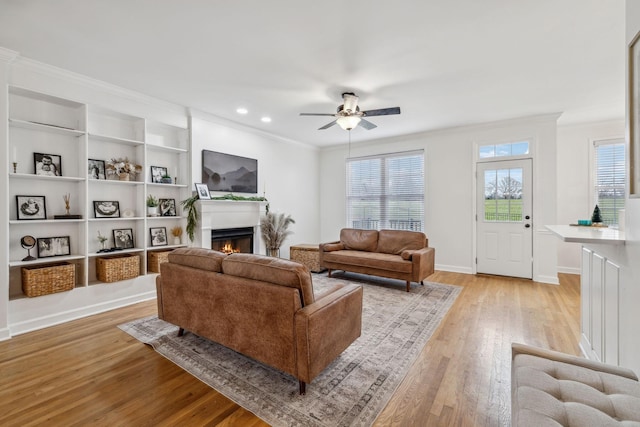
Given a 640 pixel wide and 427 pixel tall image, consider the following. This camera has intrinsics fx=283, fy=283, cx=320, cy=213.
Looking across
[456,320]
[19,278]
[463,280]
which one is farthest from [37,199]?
[463,280]

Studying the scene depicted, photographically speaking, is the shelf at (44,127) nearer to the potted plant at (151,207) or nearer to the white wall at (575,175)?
the potted plant at (151,207)

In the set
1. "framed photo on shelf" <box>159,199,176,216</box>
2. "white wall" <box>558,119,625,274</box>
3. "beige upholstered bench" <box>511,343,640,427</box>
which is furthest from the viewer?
"white wall" <box>558,119,625,274</box>

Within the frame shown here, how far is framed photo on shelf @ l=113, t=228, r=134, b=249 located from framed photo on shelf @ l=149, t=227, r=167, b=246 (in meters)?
0.26

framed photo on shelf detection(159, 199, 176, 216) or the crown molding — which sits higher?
the crown molding

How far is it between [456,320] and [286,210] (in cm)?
402

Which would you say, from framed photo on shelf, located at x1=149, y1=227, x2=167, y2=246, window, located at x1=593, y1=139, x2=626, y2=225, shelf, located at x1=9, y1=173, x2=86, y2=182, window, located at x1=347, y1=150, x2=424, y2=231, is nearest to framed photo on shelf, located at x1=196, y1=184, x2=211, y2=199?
framed photo on shelf, located at x1=149, y1=227, x2=167, y2=246

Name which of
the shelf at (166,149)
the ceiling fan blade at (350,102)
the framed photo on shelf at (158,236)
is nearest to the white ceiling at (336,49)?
the ceiling fan blade at (350,102)

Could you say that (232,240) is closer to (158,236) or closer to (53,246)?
(158,236)

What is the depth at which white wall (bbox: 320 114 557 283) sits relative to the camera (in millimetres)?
4668

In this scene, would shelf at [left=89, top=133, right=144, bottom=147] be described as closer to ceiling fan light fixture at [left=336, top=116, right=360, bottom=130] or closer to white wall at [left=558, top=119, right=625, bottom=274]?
ceiling fan light fixture at [left=336, top=116, right=360, bottom=130]

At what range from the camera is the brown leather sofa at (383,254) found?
4.18m

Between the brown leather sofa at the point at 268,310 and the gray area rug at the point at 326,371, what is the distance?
0.56 feet

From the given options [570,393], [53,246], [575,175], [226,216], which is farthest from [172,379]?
[575,175]

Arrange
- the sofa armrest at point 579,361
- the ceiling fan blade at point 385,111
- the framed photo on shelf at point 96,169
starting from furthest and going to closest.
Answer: the framed photo on shelf at point 96,169 < the ceiling fan blade at point 385,111 < the sofa armrest at point 579,361
